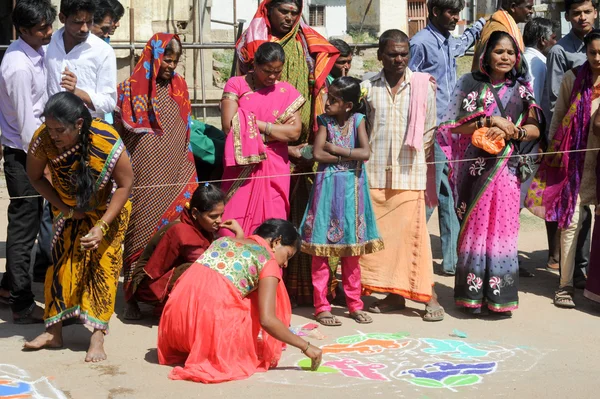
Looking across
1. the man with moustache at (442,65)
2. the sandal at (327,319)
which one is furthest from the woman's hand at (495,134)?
the sandal at (327,319)

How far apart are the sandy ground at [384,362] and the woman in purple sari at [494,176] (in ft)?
0.82

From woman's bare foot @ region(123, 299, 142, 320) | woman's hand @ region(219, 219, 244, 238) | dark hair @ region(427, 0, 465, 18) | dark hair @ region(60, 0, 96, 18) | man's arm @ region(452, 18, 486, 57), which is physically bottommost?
woman's bare foot @ region(123, 299, 142, 320)

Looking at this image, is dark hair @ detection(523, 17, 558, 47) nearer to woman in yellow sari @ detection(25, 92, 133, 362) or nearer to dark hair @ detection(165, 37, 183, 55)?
dark hair @ detection(165, 37, 183, 55)

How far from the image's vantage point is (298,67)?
666 centimetres

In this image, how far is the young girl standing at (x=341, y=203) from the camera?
6.09 meters

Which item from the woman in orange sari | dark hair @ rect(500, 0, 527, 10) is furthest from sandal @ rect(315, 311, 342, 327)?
dark hair @ rect(500, 0, 527, 10)

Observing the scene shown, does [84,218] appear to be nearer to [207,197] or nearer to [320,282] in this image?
[207,197]

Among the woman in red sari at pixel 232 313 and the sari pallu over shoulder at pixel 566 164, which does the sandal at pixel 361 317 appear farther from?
the sari pallu over shoulder at pixel 566 164

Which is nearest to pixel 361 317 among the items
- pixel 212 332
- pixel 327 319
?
pixel 327 319

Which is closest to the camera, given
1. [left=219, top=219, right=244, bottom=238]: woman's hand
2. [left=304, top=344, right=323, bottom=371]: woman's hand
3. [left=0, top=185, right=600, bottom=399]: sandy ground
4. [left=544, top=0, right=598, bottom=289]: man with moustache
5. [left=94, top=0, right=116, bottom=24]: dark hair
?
[left=0, top=185, right=600, bottom=399]: sandy ground

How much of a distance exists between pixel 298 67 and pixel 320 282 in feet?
5.37

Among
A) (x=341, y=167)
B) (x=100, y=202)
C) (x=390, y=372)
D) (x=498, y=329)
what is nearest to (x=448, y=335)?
(x=498, y=329)

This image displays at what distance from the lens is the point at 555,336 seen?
19.1 ft

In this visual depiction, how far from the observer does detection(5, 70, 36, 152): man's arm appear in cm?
588
